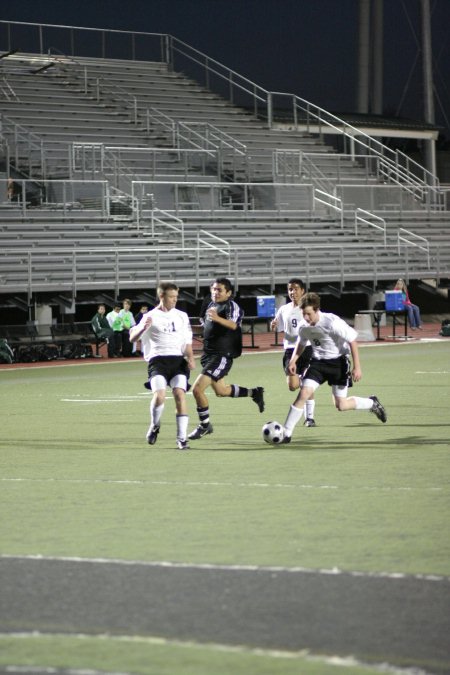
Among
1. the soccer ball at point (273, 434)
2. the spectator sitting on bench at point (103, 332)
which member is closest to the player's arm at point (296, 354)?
the soccer ball at point (273, 434)

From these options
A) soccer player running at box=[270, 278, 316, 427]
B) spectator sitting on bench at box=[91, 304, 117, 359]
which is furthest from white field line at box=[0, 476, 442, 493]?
spectator sitting on bench at box=[91, 304, 117, 359]

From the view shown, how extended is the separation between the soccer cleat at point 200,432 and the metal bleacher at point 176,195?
54.8ft

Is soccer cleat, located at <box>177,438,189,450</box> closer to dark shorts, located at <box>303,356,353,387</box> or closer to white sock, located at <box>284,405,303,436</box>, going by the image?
white sock, located at <box>284,405,303,436</box>

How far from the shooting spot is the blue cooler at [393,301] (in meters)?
36.1

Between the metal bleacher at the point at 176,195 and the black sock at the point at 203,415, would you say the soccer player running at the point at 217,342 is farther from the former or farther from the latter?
the metal bleacher at the point at 176,195

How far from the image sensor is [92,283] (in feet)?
106

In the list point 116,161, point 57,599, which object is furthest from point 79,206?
point 57,599

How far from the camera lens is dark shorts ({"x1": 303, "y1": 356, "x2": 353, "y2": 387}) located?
1395 cm

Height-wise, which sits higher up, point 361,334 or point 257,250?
point 257,250

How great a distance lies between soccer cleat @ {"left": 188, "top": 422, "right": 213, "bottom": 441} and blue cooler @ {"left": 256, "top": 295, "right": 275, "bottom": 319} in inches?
736

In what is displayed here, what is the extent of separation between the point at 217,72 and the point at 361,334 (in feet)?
57.9

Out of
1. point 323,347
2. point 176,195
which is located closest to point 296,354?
point 323,347

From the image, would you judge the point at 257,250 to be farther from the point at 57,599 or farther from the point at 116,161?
the point at 57,599

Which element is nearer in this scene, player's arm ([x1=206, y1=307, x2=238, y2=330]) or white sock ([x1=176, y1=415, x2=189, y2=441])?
white sock ([x1=176, y1=415, x2=189, y2=441])
